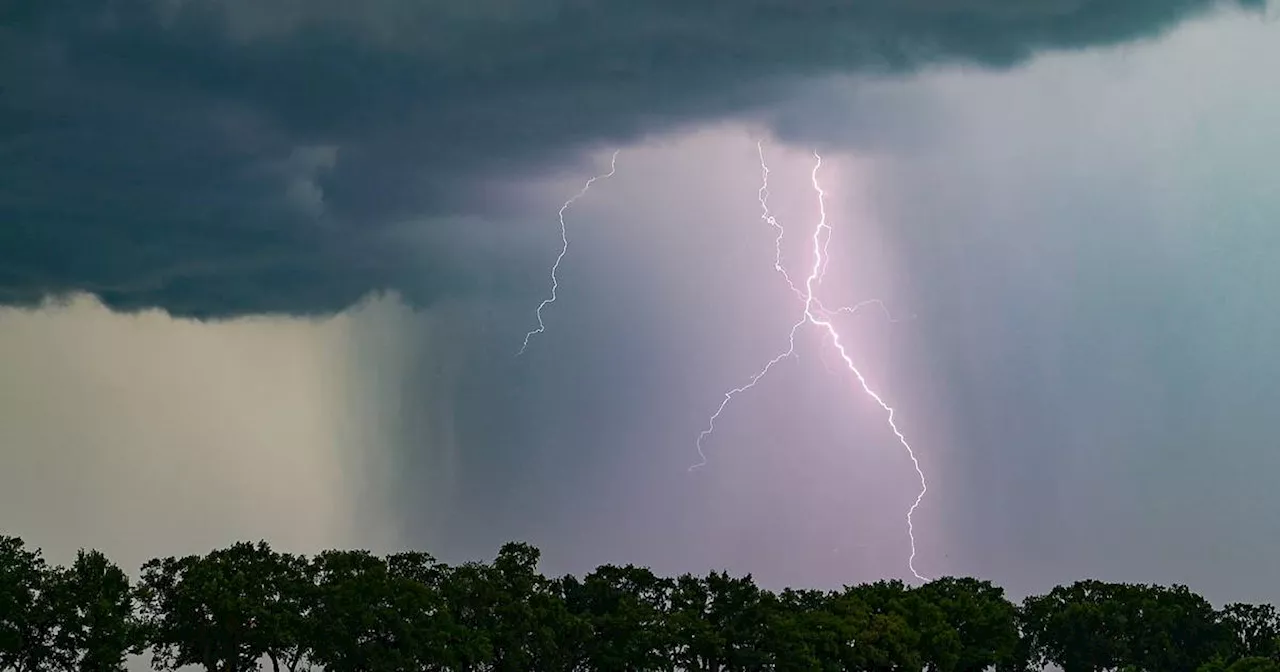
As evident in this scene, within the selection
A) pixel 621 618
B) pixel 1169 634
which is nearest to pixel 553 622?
pixel 621 618

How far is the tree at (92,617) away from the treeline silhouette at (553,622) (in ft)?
0.34

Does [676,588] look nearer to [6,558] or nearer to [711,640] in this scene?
[711,640]

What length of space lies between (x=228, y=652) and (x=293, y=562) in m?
7.58

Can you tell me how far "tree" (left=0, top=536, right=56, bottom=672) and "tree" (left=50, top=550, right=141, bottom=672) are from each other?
52 centimetres

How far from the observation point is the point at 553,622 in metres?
95.9

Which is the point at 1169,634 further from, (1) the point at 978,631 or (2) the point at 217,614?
(2) the point at 217,614

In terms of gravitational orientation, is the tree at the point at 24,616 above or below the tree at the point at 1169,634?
below

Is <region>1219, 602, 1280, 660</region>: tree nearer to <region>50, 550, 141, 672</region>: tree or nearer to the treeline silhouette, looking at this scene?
the treeline silhouette

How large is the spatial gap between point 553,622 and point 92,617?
2862 centimetres

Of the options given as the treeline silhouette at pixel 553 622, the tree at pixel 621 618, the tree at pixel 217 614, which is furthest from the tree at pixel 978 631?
the tree at pixel 217 614

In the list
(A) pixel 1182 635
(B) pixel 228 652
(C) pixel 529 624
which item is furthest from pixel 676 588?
(A) pixel 1182 635

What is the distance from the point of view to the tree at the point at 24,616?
82.4 meters

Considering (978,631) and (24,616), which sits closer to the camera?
(24,616)

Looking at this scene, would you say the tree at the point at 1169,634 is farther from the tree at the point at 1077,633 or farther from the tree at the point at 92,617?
the tree at the point at 92,617
